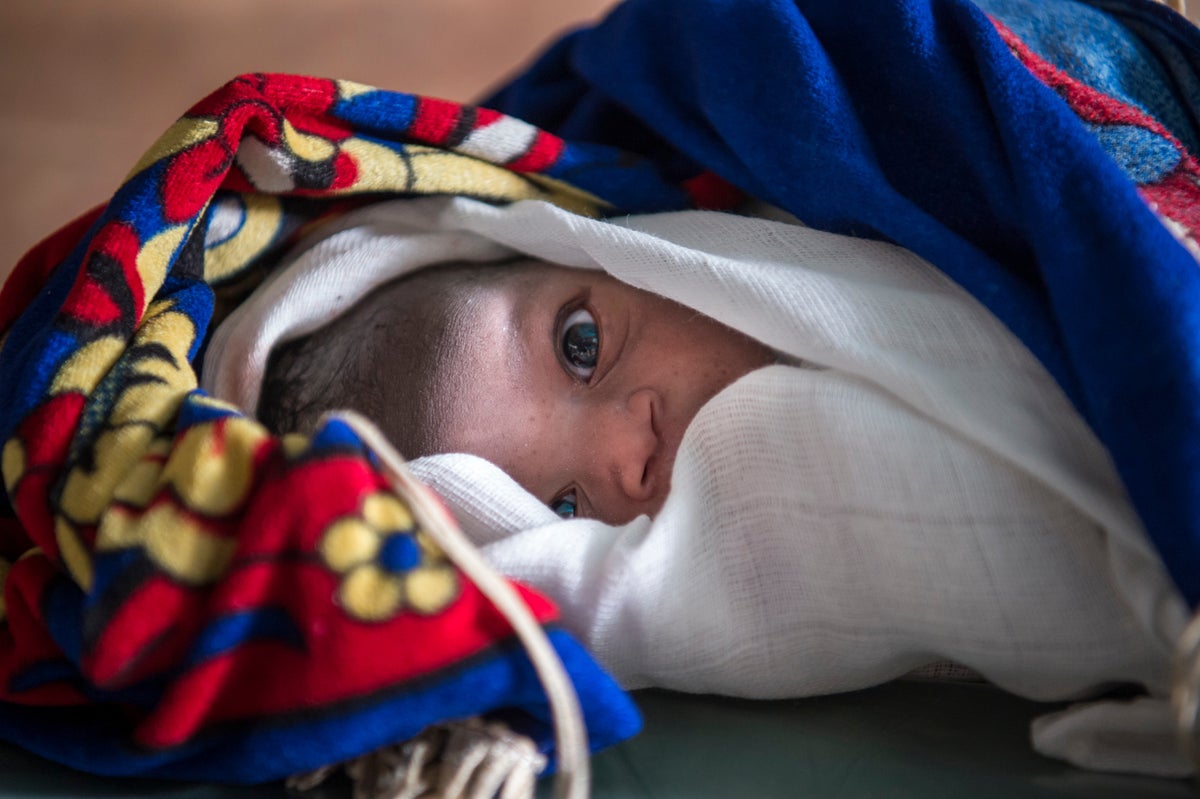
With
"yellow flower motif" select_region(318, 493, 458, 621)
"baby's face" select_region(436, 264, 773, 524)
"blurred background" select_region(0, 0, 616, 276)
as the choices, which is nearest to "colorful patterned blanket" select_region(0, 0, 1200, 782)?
"yellow flower motif" select_region(318, 493, 458, 621)

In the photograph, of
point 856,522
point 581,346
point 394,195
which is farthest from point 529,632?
point 394,195

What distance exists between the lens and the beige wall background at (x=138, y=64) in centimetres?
107

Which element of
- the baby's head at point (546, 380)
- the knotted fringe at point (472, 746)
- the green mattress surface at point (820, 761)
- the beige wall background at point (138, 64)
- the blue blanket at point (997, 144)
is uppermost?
the beige wall background at point (138, 64)

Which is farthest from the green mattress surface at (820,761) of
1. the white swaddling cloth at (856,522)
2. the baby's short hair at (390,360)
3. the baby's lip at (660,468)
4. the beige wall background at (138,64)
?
the beige wall background at (138,64)

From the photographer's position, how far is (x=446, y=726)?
42cm

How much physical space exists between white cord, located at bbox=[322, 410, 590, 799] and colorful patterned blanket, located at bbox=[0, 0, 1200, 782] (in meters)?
0.02

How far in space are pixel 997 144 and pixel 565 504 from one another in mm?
329

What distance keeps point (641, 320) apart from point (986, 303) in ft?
0.71

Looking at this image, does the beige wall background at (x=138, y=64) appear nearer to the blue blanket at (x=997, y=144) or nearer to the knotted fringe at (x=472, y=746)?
the blue blanket at (x=997, y=144)

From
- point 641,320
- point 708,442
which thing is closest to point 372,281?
point 641,320

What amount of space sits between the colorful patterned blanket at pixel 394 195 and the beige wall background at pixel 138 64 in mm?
449

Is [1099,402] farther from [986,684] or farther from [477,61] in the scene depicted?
[477,61]

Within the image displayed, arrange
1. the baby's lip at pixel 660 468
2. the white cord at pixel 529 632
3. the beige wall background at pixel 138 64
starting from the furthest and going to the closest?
the beige wall background at pixel 138 64, the baby's lip at pixel 660 468, the white cord at pixel 529 632

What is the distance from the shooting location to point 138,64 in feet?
3.61
